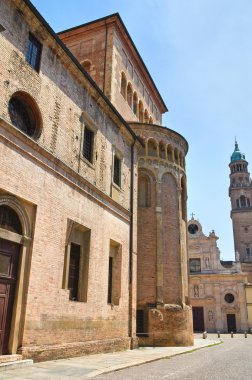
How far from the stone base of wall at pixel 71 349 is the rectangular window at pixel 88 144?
694cm

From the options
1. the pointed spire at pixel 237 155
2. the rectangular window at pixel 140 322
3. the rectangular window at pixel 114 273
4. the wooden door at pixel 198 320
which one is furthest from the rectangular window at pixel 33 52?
the pointed spire at pixel 237 155

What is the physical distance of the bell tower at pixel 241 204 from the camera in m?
62.8

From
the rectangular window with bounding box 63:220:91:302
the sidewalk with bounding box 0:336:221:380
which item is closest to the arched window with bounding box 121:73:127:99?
the rectangular window with bounding box 63:220:91:302

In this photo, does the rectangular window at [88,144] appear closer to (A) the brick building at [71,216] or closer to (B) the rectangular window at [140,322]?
(A) the brick building at [71,216]

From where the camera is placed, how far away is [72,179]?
42.0 ft

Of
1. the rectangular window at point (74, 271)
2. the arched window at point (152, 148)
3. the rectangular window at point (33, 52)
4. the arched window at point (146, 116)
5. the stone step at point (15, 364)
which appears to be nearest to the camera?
the stone step at point (15, 364)

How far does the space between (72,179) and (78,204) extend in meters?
0.94

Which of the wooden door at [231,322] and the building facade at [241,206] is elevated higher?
the building facade at [241,206]

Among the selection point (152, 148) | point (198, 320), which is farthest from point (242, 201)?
point (152, 148)

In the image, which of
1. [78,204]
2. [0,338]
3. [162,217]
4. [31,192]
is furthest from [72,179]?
[162,217]

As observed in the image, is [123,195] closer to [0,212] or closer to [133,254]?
[133,254]

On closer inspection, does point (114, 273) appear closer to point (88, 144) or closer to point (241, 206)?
point (88, 144)

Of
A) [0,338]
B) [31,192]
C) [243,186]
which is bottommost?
[0,338]

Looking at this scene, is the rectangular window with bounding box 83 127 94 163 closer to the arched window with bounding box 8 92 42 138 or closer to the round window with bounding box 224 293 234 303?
the arched window with bounding box 8 92 42 138
